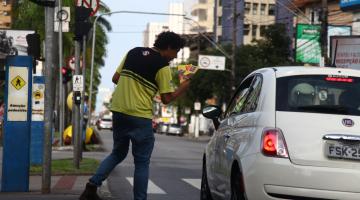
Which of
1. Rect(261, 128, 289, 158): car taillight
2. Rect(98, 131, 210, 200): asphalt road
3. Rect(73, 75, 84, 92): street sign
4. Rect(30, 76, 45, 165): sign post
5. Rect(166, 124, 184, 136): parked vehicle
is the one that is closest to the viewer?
Rect(261, 128, 289, 158): car taillight

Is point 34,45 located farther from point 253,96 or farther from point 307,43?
point 307,43

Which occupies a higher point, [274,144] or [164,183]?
[274,144]

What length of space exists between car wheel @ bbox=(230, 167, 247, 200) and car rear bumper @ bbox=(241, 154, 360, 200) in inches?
13.7

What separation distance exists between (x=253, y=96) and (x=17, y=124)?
4.26 meters

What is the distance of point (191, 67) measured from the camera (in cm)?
820

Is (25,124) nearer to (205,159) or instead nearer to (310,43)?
(205,159)

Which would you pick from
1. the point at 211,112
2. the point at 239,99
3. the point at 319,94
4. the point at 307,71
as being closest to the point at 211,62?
the point at 211,112

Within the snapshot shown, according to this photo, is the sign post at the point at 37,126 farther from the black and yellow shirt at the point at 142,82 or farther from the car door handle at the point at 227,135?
the car door handle at the point at 227,135

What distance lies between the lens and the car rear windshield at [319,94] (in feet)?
21.7

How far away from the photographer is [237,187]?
22.6ft

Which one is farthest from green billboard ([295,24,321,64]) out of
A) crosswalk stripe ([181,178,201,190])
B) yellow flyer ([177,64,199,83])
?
yellow flyer ([177,64,199,83])

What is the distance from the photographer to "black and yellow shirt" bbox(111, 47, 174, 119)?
25.9 feet

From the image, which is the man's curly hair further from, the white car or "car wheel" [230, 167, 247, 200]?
"car wheel" [230, 167, 247, 200]

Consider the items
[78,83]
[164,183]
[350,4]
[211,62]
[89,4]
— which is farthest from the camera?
[211,62]
